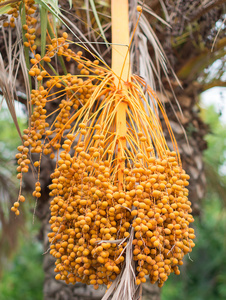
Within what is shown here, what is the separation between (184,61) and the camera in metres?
2.35

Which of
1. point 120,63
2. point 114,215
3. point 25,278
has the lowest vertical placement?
point 25,278

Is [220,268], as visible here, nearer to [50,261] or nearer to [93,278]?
[50,261]

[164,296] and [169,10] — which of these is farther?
[164,296]

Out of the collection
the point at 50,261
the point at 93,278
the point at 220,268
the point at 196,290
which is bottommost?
the point at 196,290

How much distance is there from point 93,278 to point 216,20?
1509mm

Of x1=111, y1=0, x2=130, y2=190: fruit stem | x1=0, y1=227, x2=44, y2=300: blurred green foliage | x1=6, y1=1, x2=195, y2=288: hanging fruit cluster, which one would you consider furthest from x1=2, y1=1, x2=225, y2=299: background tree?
x1=0, y1=227, x2=44, y2=300: blurred green foliage

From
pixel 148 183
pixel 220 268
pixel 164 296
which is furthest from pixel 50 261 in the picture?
pixel 220 268

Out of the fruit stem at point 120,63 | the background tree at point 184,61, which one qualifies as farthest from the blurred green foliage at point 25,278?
the fruit stem at point 120,63

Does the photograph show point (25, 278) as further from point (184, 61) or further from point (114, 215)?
point (114, 215)

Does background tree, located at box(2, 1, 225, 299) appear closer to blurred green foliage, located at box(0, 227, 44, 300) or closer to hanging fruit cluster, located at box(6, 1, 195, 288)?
hanging fruit cluster, located at box(6, 1, 195, 288)

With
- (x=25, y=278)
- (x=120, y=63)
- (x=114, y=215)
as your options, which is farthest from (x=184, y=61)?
(x=25, y=278)

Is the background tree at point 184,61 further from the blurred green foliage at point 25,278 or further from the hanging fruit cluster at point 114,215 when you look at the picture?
the blurred green foliage at point 25,278

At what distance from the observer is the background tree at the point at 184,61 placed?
1754mm

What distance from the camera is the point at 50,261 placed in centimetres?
202
